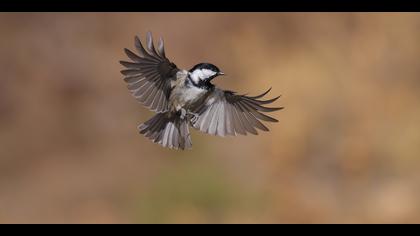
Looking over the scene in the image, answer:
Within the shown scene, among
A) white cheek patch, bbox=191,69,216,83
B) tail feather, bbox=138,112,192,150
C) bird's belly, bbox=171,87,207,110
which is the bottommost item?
tail feather, bbox=138,112,192,150

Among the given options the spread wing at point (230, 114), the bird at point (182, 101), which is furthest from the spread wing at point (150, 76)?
the spread wing at point (230, 114)

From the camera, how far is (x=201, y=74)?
2.16 metres

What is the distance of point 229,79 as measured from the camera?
4305 mm

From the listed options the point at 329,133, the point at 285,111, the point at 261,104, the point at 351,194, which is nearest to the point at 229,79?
the point at 285,111

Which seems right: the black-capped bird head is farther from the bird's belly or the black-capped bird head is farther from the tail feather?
the tail feather

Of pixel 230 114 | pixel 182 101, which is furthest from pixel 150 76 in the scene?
pixel 230 114

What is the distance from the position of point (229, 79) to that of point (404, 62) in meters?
1.17

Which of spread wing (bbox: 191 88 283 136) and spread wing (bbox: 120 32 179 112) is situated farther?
spread wing (bbox: 191 88 283 136)

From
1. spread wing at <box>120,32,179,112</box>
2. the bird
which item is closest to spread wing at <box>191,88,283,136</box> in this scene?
the bird

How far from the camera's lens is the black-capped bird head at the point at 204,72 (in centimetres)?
214

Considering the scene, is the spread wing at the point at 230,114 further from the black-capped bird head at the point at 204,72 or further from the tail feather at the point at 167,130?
the black-capped bird head at the point at 204,72

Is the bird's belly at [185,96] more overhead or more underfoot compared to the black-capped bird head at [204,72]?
more underfoot

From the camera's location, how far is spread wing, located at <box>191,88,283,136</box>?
230 cm

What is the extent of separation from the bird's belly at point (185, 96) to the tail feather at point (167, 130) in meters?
0.07
